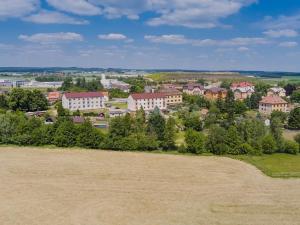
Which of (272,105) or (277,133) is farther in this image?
(272,105)

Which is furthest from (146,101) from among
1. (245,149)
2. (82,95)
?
(245,149)

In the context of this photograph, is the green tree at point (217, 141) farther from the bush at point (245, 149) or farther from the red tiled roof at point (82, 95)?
the red tiled roof at point (82, 95)

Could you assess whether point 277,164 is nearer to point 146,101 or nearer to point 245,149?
point 245,149

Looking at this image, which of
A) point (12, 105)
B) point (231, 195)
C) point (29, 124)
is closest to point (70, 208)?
point (231, 195)

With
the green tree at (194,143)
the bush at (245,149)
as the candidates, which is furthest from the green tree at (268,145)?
the green tree at (194,143)

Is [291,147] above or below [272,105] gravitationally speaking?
below

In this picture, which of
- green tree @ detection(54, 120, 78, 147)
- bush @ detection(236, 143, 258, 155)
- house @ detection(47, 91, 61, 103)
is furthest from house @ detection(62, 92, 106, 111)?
bush @ detection(236, 143, 258, 155)
